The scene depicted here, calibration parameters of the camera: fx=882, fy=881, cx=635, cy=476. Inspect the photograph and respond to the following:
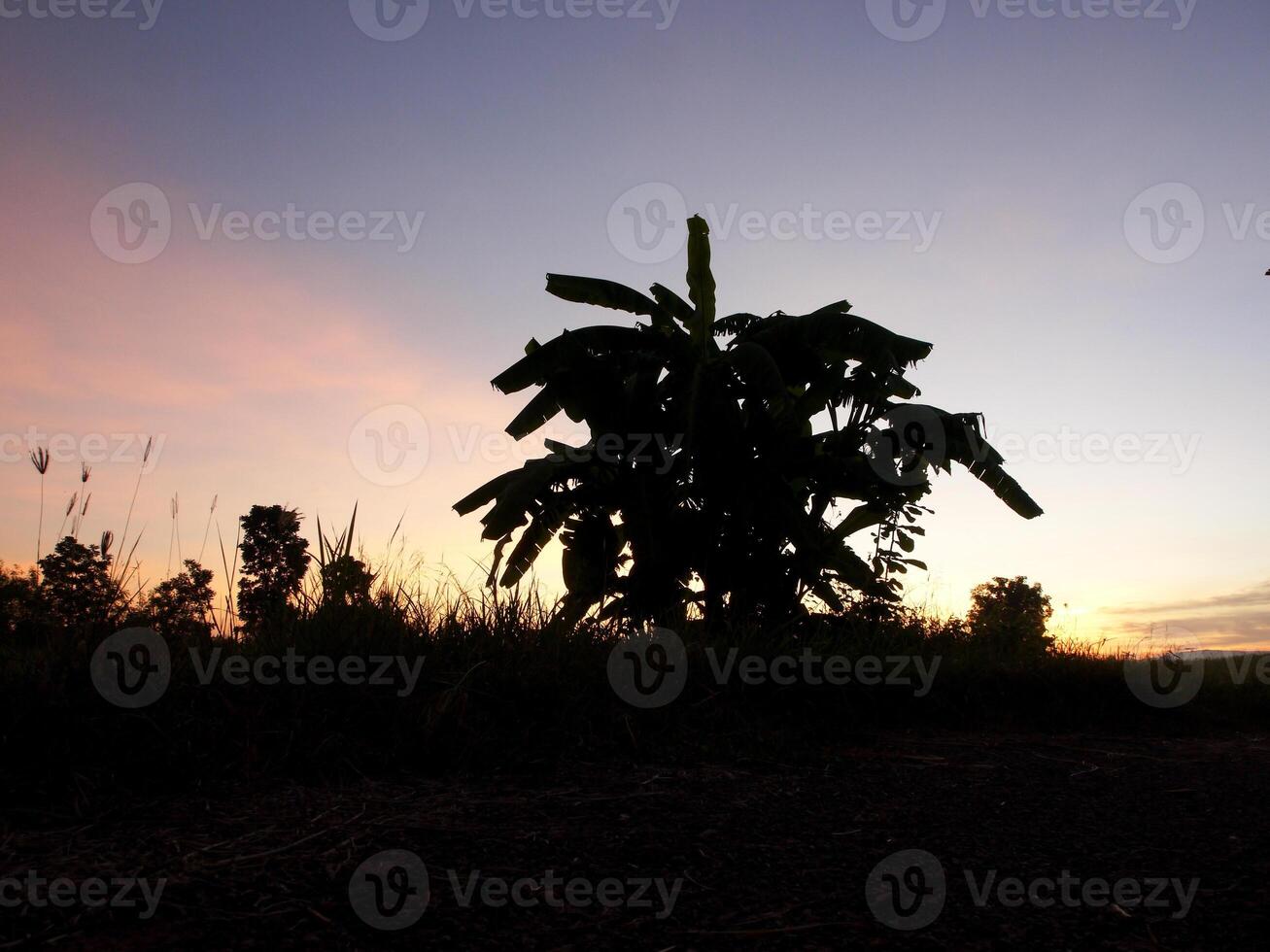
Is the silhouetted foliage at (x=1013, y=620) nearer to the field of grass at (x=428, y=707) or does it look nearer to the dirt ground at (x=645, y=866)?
the field of grass at (x=428, y=707)

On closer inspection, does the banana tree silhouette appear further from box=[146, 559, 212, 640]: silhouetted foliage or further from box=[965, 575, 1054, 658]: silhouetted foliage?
box=[146, 559, 212, 640]: silhouetted foliage

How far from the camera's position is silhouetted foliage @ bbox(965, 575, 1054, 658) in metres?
7.73

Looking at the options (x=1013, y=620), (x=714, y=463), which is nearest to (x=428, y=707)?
(x=714, y=463)

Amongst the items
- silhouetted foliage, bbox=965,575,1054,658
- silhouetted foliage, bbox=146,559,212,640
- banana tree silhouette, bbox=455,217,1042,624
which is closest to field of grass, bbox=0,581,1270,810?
silhouetted foliage, bbox=146,559,212,640

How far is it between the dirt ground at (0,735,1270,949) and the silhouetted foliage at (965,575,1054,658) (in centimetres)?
415

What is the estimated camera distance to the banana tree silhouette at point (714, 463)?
29.9ft

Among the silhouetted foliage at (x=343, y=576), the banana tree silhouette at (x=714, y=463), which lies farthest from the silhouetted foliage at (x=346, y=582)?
the banana tree silhouette at (x=714, y=463)

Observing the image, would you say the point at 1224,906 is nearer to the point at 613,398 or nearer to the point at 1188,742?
the point at 1188,742

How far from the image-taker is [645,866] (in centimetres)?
248

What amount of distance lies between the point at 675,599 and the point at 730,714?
4.88m

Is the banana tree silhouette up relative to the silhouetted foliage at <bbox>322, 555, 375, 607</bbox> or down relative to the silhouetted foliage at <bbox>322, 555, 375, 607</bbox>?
up

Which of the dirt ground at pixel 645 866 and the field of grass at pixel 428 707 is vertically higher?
the field of grass at pixel 428 707

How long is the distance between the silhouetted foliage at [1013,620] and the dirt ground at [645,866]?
4.15m

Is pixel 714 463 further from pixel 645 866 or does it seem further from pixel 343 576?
pixel 645 866
